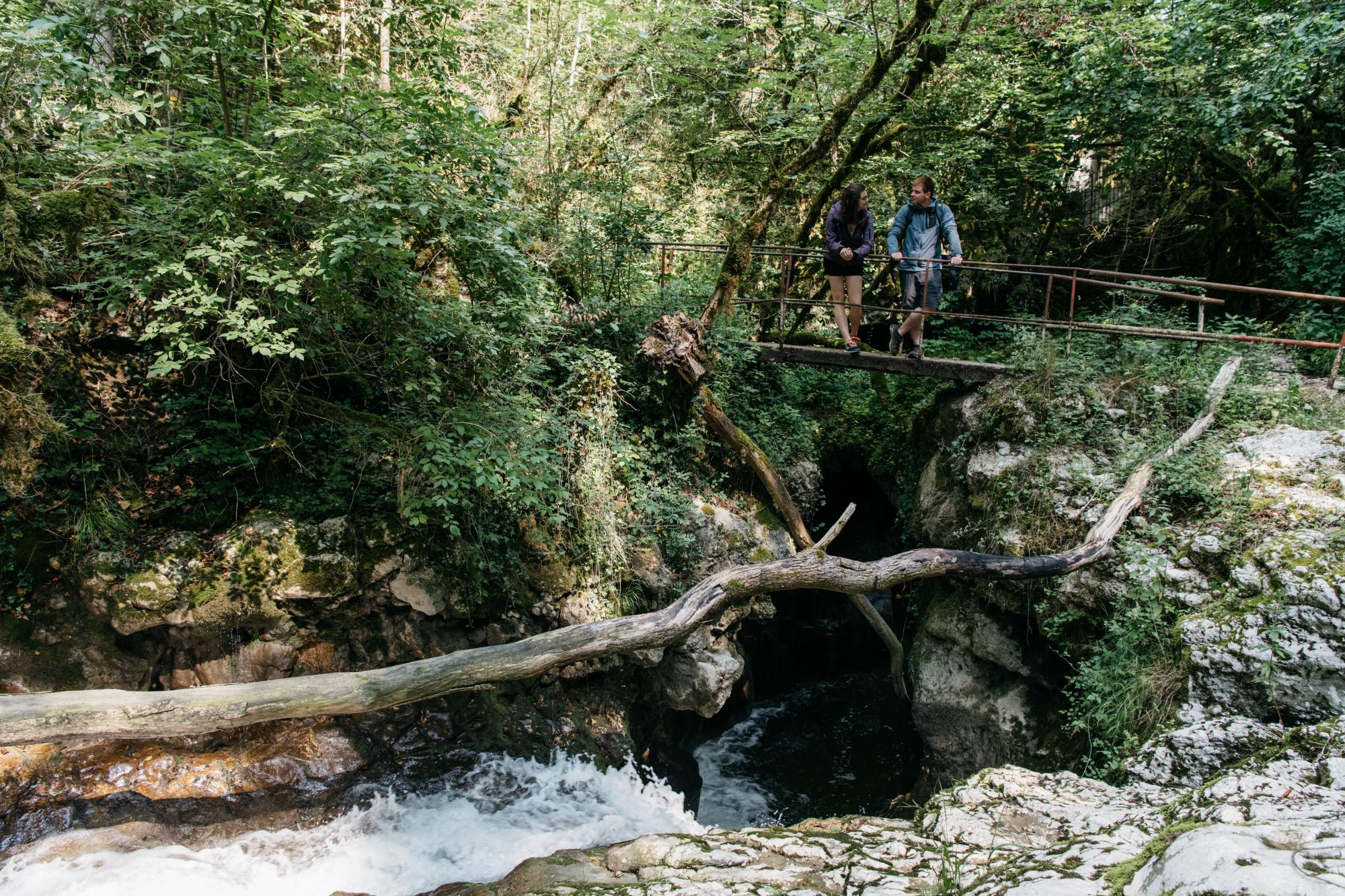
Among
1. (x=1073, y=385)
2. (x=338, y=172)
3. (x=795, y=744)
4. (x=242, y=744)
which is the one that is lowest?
(x=795, y=744)

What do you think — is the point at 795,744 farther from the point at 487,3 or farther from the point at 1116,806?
the point at 487,3

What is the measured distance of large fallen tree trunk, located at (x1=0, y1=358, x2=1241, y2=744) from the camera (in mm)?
4074

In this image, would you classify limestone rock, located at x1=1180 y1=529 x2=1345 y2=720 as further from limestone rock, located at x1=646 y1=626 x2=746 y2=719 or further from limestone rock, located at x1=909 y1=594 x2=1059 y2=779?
limestone rock, located at x1=646 y1=626 x2=746 y2=719

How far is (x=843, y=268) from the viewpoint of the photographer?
8.16 m

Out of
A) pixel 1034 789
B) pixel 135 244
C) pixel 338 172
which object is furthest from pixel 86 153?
pixel 1034 789

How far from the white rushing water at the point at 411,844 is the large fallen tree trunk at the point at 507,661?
3.19ft

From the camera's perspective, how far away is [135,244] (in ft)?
16.4

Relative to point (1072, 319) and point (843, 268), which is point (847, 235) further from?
point (1072, 319)

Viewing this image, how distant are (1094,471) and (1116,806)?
378 centimetres

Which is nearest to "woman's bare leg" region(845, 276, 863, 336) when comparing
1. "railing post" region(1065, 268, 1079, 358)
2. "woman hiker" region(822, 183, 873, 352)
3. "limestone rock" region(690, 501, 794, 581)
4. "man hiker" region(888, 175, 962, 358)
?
"woman hiker" region(822, 183, 873, 352)

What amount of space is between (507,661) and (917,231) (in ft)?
20.1

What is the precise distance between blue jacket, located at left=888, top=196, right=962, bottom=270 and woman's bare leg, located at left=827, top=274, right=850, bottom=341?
0.68 m

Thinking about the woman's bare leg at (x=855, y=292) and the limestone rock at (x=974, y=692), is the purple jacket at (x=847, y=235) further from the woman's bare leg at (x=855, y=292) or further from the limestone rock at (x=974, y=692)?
the limestone rock at (x=974, y=692)

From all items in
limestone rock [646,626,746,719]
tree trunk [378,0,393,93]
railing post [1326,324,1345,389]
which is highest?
tree trunk [378,0,393,93]
